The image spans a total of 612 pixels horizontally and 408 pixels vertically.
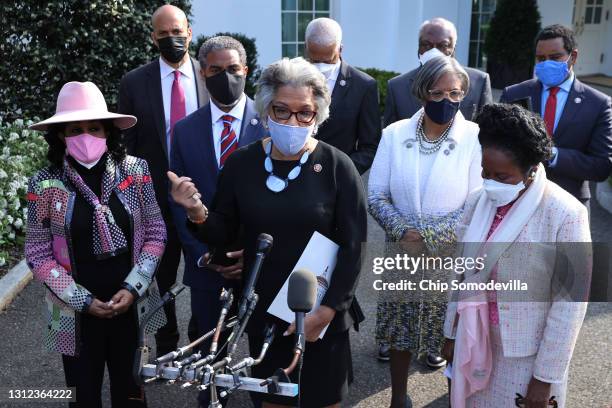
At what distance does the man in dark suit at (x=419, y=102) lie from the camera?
4.74 m

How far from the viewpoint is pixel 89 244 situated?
3.16m

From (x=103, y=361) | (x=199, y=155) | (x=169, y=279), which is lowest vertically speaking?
(x=169, y=279)

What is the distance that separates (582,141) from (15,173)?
5.63 m

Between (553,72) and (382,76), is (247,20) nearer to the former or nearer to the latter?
(382,76)

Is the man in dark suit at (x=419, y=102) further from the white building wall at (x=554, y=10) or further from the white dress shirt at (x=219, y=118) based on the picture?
the white building wall at (x=554, y=10)

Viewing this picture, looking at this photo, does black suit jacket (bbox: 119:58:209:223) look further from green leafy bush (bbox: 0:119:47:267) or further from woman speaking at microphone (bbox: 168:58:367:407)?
green leafy bush (bbox: 0:119:47:267)

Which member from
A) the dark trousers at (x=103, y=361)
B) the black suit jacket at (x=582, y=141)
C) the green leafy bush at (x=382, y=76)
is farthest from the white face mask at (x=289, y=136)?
the green leafy bush at (x=382, y=76)

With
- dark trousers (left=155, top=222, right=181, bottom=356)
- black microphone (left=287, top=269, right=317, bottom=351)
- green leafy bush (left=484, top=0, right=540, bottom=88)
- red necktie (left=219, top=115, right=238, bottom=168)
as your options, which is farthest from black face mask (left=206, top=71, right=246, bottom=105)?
green leafy bush (left=484, top=0, right=540, bottom=88)

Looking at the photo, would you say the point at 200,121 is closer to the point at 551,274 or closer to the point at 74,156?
the point at 74,156

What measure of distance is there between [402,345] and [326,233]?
4.08ft

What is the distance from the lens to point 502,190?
271 centimetres

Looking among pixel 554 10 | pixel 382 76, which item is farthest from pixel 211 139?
pixel 554 10

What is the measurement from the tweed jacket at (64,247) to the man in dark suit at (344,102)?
1.77 metres

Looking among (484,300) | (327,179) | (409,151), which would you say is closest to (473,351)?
(484,300)
